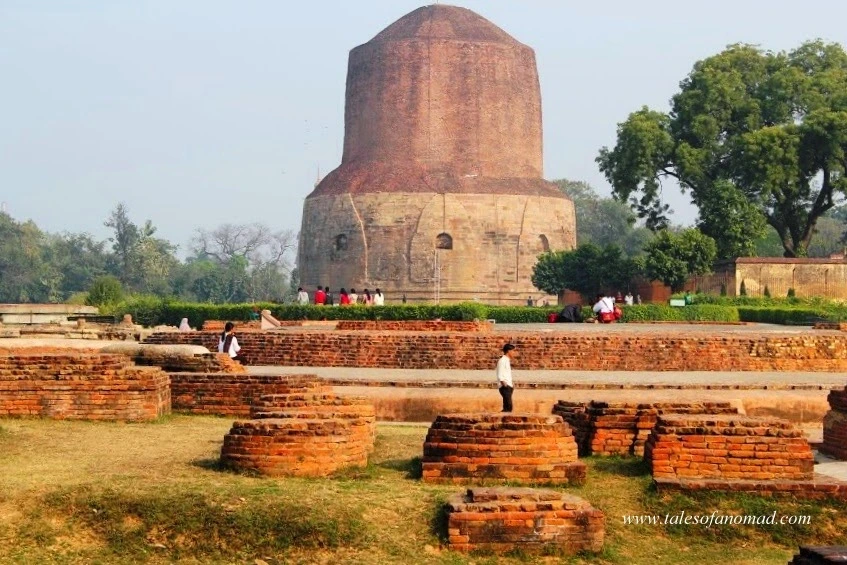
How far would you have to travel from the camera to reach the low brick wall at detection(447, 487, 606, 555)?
225 inches

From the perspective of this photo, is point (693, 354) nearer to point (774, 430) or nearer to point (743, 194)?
point (774, 430)

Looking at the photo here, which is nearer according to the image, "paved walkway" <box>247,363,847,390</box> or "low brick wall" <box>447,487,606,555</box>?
"low brick wall" <box>447,487,606,555</box>

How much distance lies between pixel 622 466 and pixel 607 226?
53.1 metres

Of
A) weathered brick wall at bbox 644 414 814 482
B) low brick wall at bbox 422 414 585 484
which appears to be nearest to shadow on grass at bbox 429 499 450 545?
low brick wall at bbox 422 414 585 484

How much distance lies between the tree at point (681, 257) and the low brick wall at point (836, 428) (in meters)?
20.5

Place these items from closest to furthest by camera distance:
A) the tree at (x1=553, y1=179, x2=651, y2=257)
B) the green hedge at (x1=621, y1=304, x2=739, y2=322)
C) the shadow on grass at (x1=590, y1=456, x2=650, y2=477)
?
the shadow on grass at (x1=590, y1=456, x2=650, y2=477) < the green hedge at (x1=621, y1=304, x2=739, y2=322) < the tree at (x1=553, y1=179, x2=651, y2=257)

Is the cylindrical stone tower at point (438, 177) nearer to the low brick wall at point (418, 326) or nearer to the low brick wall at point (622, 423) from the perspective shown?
the low brick wall at point (418, 326)

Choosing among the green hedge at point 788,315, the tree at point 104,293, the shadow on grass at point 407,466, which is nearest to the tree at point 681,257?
the green hedge at point 788,315

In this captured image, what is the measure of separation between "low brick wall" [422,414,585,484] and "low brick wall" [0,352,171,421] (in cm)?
254

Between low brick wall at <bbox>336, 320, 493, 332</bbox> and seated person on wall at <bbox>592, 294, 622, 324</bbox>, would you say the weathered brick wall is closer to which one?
low brick wall at <bbox>336, 320, 493, 332</bbox>

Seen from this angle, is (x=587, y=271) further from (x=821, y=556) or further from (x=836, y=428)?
(x=821, y=556)

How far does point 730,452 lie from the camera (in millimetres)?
6648

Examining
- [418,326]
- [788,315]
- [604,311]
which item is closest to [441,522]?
[418,326]

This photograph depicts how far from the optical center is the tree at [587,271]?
30.8m
